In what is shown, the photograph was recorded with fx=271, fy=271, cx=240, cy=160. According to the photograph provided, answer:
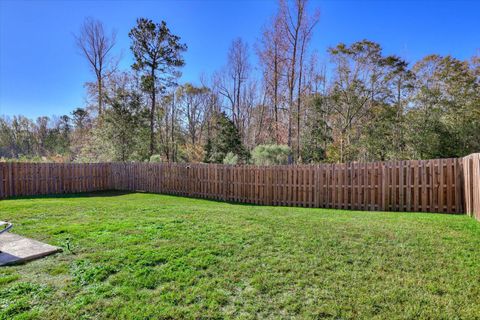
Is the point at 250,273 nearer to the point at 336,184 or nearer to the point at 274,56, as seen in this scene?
the point at 336,184

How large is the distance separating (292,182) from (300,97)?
1031 centimetres

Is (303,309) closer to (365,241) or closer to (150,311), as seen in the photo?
(150,311)

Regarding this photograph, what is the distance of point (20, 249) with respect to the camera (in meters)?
3.45

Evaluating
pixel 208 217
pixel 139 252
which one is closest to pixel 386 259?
pixel 139 252

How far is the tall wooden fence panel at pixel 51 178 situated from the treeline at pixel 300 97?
4071 mm

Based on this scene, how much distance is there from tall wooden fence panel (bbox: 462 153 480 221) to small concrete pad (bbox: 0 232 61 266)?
679 centimetres

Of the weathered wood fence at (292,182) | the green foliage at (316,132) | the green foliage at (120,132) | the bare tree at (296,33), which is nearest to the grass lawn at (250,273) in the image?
the weathered wood fence at (292,182)

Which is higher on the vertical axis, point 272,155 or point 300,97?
point 300,97

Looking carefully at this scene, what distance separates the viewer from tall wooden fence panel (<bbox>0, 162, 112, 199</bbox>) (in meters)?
10.7

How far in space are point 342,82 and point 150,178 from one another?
1431 centimetres

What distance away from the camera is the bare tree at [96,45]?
2080 centimetres

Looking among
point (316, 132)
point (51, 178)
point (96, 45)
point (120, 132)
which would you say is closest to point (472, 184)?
point (51, 178)

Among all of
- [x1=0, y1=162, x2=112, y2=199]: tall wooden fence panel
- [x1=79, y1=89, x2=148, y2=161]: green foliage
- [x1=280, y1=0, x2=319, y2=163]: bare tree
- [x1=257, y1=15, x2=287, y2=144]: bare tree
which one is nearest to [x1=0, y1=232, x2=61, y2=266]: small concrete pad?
[x1=0, y1=162, x2=112, y2=199]: tall wooden fence panel

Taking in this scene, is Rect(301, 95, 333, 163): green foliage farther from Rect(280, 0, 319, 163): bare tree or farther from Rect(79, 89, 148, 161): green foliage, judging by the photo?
Rect(79, 89, 148, 161): green foliage
